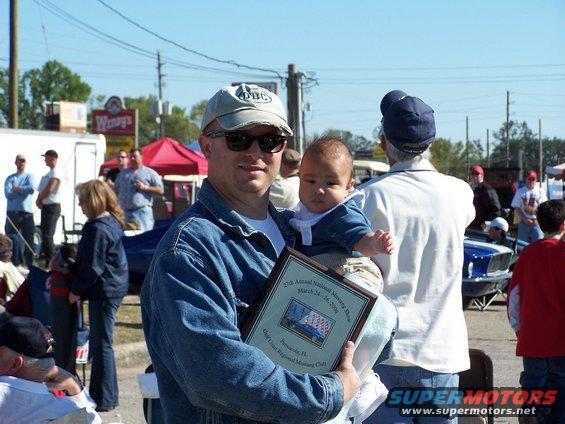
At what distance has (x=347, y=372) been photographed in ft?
8.27

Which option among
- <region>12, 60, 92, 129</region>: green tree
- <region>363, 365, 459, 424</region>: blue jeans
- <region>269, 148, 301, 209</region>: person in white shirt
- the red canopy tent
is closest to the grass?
<region>269, 148, 301, 209</region>: person in white shirt

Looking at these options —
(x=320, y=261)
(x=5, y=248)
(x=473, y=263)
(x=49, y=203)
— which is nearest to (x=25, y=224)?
(x=49, y=203)

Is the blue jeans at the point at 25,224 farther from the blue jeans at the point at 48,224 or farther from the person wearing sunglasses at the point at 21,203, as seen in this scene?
the blue jeans at the point at 48,224

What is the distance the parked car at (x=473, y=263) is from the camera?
507 inches

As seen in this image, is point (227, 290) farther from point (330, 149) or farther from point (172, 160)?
point (172, 160)

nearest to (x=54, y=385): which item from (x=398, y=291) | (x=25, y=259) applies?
(x=398, y=291)

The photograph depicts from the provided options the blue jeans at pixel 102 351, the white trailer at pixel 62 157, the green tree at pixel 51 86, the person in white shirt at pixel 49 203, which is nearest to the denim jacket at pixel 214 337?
the blue jeans at pixel 102 351

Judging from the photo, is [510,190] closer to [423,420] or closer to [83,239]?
[83,239]

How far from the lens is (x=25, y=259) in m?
18.6

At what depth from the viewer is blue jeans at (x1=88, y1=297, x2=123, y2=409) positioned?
806 centimetres

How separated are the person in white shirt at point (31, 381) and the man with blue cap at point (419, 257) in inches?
54.9

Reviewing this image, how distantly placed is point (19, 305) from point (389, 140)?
4.25 metres

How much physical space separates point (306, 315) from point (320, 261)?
50 centimetres

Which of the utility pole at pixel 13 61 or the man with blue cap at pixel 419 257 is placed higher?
the utility pole at pixel 13 61
